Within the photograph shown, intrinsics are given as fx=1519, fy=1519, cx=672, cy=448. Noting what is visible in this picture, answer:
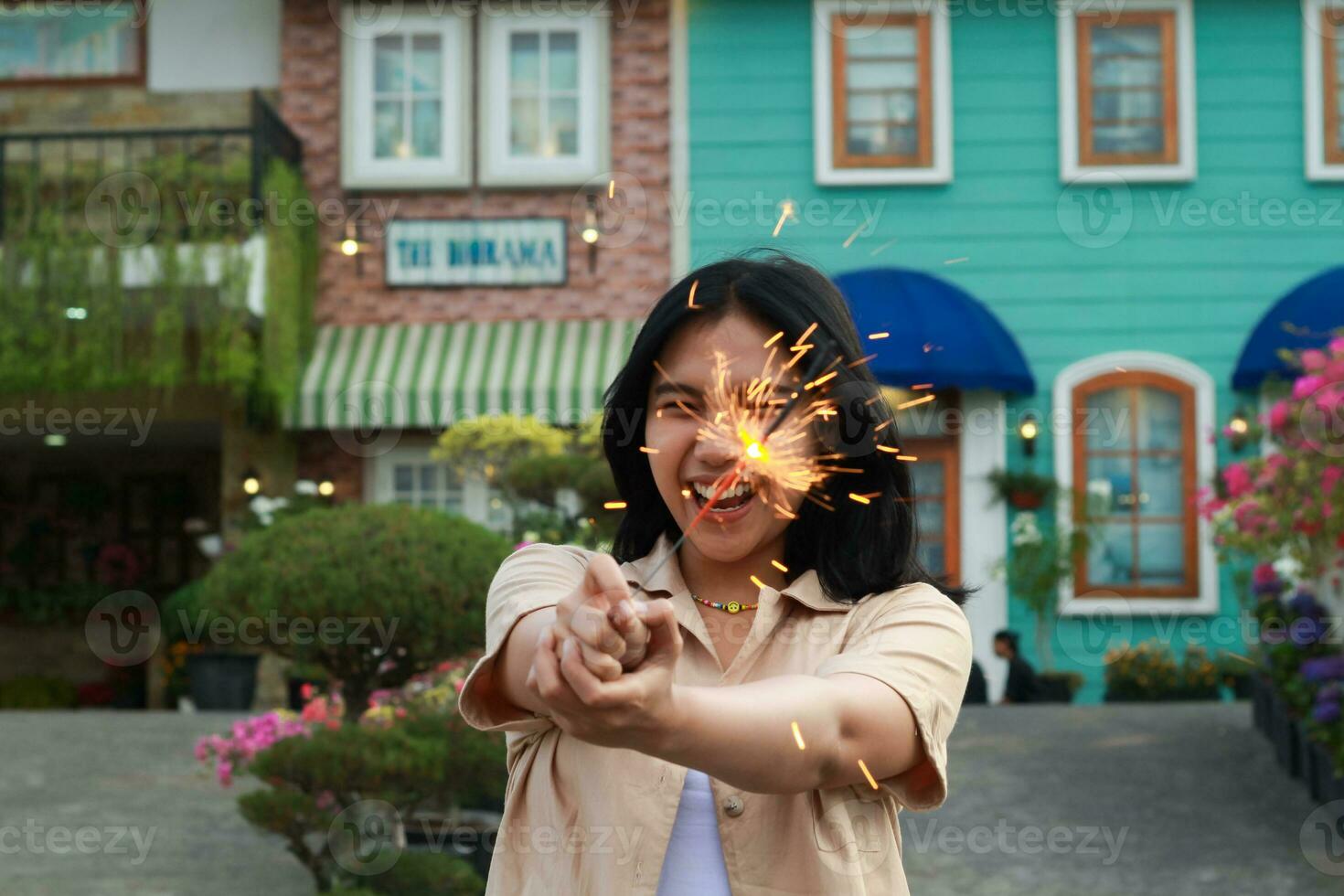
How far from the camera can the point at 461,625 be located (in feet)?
16.9

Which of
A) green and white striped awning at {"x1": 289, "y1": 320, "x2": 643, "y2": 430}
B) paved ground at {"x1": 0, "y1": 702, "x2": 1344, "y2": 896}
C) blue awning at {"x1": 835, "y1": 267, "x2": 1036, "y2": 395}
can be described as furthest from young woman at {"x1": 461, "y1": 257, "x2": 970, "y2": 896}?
green and white striped awning at {"x1": 289, "y1": 320, "x2": 643, "y2": 430}

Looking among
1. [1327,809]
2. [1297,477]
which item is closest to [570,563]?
[1297,477]

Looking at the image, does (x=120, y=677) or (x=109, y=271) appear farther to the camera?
(x=120, y=677)

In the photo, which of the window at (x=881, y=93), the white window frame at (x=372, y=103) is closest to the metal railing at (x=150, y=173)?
the white window frame at (x=372, y=103)

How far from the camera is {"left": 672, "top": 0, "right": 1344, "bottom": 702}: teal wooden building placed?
11.2m

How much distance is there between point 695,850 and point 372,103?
10.8 metres

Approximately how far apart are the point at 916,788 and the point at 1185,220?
10.7m

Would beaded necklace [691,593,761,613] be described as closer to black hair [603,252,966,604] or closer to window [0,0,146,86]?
black hair [603,252,966,604]

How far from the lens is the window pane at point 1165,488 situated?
11.3 metres

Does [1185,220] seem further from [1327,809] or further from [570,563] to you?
[570,563]

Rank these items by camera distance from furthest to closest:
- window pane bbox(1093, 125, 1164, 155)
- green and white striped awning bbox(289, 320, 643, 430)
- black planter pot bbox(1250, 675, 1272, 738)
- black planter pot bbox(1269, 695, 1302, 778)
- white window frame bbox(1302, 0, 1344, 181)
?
window pane bbox(1093, 125, 1164, 155) → white window frame bbox(1302, 0, 1344, 181) → green and white striped awning bbox(289, 320, 643, 430) → black planter pot bbox(1250, 675, 1272, 738) → black planter pot bbox(1269, 695, 1302, 778)

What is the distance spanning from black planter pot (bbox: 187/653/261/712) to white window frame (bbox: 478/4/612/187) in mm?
3977

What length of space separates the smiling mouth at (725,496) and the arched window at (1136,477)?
1013cm

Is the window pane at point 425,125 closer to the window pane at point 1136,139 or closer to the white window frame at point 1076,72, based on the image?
the white window frame at point 1076,72
